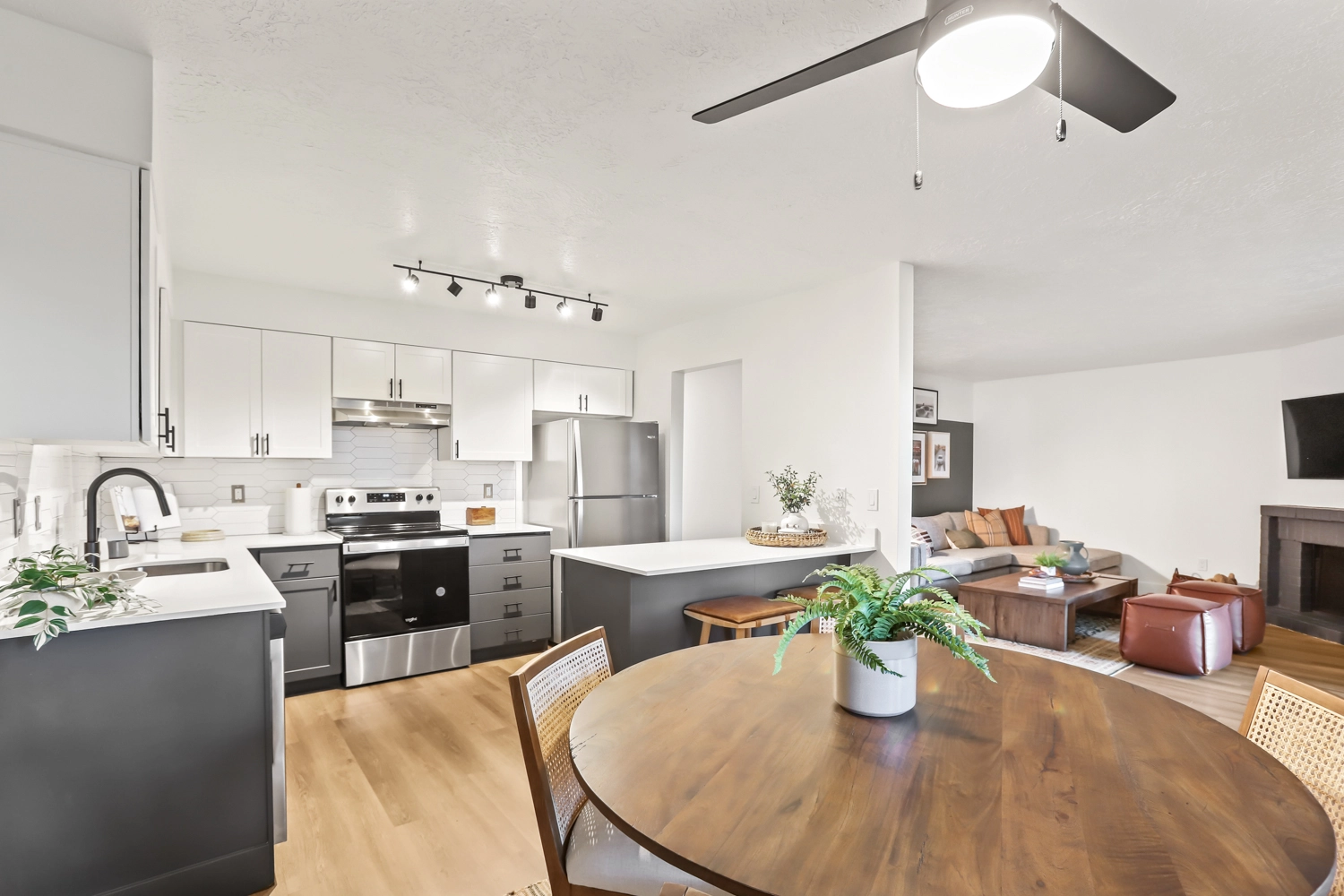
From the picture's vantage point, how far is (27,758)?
1.73 metres

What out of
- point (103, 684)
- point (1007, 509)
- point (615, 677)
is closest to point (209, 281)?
point (103, 684)

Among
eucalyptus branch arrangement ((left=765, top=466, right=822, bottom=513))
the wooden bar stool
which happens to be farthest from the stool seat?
eucalyptus branch arrangement ((left=765, top=466, right=822, bottom=513))

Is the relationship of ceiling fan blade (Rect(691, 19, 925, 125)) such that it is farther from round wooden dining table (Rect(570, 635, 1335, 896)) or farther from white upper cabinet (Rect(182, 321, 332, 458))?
white upper cabinet (Rect(182, 321, 332, 458))

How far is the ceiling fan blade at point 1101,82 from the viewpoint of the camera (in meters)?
1.30

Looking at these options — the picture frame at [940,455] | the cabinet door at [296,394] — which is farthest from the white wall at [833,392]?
the picture frame at [940,455]

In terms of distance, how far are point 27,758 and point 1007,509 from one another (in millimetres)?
7855

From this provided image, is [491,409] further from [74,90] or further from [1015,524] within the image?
[1015,524]

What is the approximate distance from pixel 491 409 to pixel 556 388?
550 mm

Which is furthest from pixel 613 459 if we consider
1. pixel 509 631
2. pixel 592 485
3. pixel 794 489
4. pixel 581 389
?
pixel 794 489

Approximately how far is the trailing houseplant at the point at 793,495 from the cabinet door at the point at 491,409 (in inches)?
74.3

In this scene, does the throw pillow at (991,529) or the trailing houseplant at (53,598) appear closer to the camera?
the trailing houseplant at (53,598)

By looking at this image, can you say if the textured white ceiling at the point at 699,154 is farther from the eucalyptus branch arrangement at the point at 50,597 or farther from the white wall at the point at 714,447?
the white wall at the point at 714,447

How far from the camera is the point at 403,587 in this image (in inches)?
160

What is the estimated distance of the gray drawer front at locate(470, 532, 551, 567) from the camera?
14.4 ft
